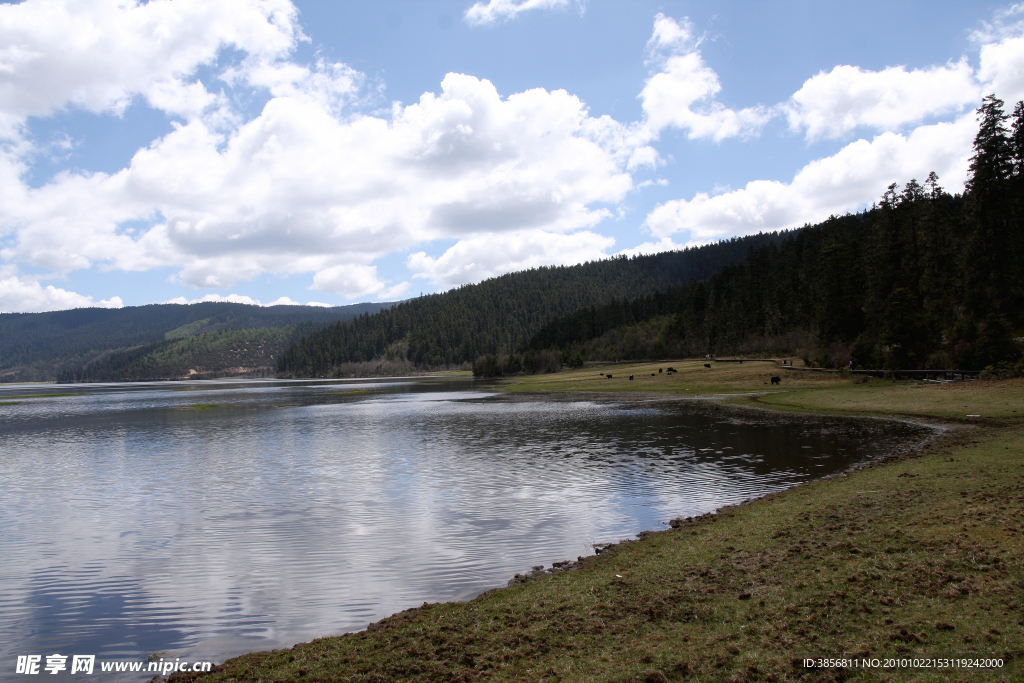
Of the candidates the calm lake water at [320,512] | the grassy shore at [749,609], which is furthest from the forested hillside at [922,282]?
the grassy shore at [749,609]

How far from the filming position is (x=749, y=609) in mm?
8859

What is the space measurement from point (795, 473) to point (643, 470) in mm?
5912

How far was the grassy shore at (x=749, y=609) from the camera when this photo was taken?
7188 millimetres

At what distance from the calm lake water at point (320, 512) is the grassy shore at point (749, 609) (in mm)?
1894

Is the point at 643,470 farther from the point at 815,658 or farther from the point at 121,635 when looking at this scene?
the point at 121,635

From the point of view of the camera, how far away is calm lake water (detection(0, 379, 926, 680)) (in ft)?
36.4

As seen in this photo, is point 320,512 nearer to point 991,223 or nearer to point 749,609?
point 749,609

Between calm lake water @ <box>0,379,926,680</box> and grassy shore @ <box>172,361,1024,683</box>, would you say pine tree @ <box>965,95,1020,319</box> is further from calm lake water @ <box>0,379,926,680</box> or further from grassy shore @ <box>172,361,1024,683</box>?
grassy shore @ <box>172,361,1024,683</box>

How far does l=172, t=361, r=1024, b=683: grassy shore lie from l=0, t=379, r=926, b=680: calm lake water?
1.89 meters

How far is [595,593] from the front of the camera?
10203mm

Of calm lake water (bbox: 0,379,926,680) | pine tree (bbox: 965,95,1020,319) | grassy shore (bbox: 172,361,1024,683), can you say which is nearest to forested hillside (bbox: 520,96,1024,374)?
pine tree (bbox: 965,95,1020,319)

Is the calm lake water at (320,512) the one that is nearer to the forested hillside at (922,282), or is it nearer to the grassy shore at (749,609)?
the grassy shore at (749,609)

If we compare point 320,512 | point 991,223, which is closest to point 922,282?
point 991,223

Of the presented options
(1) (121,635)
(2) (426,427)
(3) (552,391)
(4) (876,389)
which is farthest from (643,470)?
(3) (552,391)
